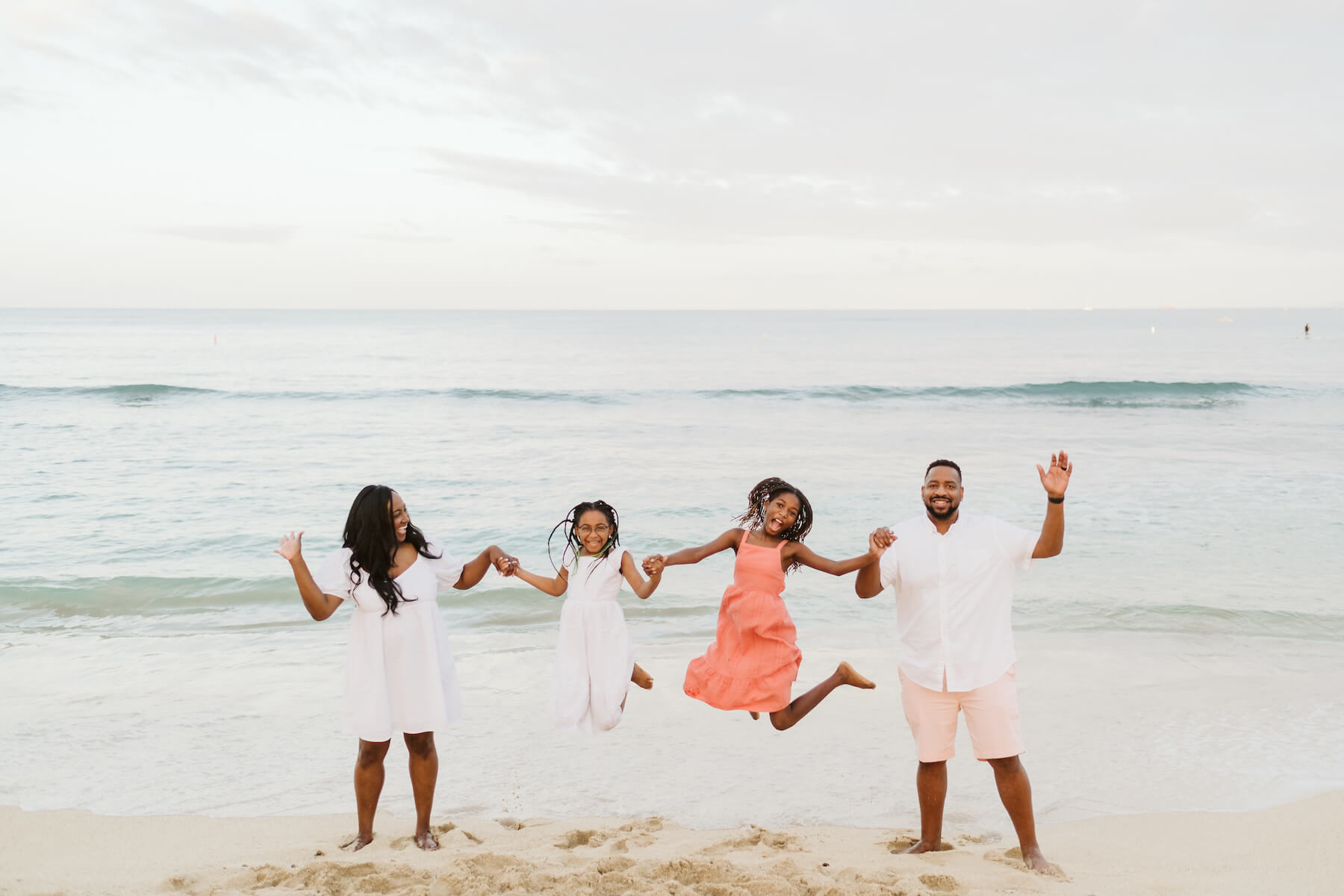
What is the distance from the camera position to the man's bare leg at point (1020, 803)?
174 inches

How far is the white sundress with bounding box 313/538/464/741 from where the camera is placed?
461 cm

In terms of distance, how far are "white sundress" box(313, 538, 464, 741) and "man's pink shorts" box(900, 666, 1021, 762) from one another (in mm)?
2242

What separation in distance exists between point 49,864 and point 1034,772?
5.49m

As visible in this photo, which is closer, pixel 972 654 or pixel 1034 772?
pixel 972 654

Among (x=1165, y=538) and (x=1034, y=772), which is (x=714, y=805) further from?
(x=1165, y=538)

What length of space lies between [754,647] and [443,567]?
161 centimetres

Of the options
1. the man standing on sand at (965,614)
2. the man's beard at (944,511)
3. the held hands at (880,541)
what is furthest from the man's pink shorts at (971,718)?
the man's beard at (944,511)

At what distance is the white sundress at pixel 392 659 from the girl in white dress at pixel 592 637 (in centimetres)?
55

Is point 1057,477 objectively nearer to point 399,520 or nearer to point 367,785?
point 399,520

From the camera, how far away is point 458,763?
6.32m

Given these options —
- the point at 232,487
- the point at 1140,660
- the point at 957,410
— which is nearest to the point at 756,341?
the point at 957,410

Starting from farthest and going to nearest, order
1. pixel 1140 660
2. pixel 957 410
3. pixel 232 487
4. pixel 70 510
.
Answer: pixel 957 410 → pixel 232 487 → pixel 70 510 → pixel 1140 660

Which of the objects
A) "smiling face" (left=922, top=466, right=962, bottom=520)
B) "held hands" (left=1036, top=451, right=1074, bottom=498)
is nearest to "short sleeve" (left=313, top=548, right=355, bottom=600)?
"smiling face" (left=922, top=466, right=962, bottom=520)

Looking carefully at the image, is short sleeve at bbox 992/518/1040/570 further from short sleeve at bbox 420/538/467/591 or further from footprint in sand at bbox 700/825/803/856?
short sleeve at bbox 420/538/467/591
